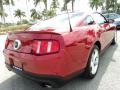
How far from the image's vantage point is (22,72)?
11.4 ft

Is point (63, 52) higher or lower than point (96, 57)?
higher

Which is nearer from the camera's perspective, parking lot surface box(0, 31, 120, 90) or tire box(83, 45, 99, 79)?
parking lot surface box(0, 31, 120, 90)

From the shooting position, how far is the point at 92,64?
428 centimetres

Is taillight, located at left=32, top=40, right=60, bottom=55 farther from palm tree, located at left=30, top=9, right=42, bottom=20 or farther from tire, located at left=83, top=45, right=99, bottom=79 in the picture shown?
palm tree, located at left=30, top=9, right=42, bottom=20

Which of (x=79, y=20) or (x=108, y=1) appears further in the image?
(x=108, y=1)

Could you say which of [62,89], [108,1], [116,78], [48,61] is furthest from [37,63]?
[108,1]

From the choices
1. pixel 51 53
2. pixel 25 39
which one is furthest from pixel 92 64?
pixel 25 39

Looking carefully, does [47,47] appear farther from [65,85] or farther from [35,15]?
[35,15]

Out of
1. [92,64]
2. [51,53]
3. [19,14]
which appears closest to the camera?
[51,53]

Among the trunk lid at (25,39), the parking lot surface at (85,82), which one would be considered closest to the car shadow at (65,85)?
the parking lot surface at (85,82)

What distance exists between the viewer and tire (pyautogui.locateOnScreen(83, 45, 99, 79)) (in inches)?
158

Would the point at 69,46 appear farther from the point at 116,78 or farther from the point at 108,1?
the point at 108,1

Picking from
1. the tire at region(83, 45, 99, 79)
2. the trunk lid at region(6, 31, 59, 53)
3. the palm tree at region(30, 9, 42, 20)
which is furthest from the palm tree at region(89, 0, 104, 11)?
the trunk lid at region(6, 31, 59, 53)

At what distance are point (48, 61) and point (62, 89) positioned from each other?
2.97ft
